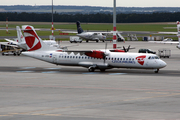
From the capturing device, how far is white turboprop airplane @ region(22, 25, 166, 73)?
136 ft

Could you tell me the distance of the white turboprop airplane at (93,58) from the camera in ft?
136

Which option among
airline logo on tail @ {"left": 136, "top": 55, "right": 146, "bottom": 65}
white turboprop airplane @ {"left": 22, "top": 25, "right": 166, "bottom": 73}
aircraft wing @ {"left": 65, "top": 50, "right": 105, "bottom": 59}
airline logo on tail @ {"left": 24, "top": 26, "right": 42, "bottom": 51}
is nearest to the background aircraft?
airline logo on tail @ {"left": 24, "top": 26, "right": 42, "bottom": 51}

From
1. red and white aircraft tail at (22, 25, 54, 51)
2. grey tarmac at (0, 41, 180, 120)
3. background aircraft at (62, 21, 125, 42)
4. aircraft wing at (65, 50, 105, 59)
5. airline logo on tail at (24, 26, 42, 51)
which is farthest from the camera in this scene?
background aircraft at (62, 21, 125, 42)

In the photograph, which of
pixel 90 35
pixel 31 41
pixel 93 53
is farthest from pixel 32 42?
pixel 90 35

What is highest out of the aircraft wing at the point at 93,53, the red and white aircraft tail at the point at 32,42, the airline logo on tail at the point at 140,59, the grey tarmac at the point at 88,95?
the red and white aircraft tail at the point at 32,42

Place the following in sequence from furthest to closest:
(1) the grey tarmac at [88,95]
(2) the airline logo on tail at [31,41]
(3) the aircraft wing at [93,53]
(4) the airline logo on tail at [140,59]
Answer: (2) the airline logo on tail at [31,41], (3) the aircraft wing at [93,53], (4) the airline logo on tail at [140,59], (1) the grey tarmac at [88,95]

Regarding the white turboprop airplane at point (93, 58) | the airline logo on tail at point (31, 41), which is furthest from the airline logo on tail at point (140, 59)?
the airline logo on tail at point (31, 41)

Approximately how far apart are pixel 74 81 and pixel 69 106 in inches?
509

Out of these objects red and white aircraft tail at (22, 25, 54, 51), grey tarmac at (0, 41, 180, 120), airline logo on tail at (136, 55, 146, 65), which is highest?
red and white aircraft tail at (22, 25, 54, 51)

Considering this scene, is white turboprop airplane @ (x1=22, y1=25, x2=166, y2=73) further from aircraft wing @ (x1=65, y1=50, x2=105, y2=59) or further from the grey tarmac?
the grey tarmac

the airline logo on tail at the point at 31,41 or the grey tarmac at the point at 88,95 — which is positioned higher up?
the airline logo on tail at the point at 31,41

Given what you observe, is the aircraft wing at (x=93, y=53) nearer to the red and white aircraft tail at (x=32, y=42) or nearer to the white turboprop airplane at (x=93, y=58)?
the white turboprop airplane at (x=93, y=58)

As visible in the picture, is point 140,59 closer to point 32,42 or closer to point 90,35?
point 32,42

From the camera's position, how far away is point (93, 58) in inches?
1742
